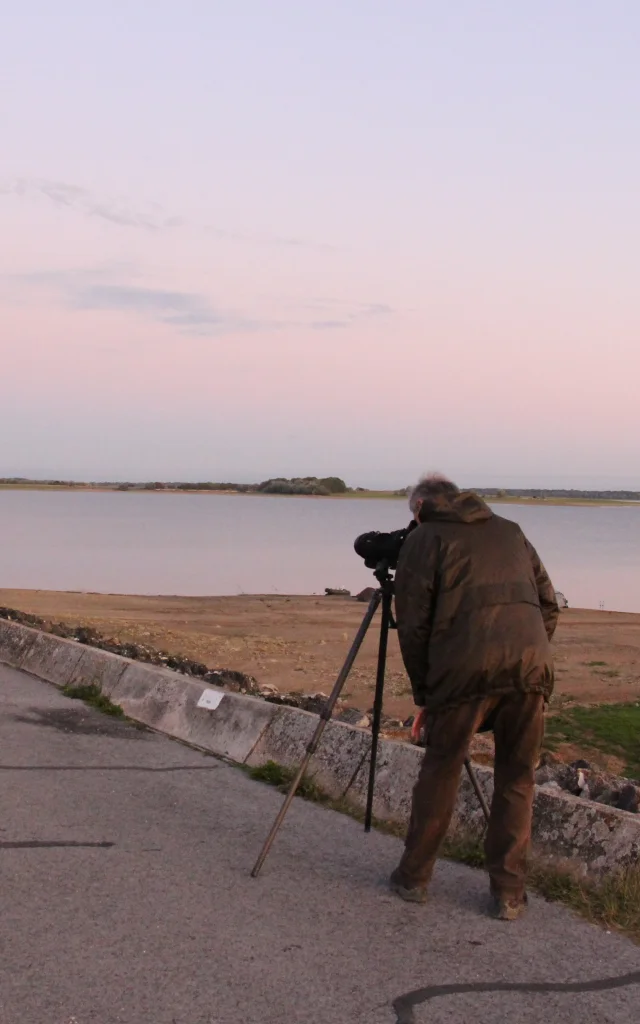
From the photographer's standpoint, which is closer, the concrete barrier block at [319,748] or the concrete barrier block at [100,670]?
the concrete barrier block at [319,748]

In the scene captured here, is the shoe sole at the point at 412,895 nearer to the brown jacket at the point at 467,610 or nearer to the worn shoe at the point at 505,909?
the worn shoe at the point at 505,909

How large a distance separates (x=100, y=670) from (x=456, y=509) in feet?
19.8

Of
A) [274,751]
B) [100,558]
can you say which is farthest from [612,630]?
[100,558]

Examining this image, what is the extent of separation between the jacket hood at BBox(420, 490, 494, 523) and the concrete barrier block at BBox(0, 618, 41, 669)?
7.84 metres

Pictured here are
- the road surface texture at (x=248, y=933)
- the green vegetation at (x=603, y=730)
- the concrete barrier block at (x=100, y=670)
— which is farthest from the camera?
the green vegetation at (x=603, y=730)

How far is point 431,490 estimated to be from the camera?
5.38 meters

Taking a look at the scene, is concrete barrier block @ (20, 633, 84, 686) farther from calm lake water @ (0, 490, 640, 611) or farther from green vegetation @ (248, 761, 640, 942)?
calm lake water @ (0, 490, 640, 611)

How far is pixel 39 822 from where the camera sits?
6.21m

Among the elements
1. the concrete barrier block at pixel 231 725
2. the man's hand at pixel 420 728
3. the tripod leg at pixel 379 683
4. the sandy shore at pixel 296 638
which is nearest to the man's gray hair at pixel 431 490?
the tripod leg at pixel 379 683

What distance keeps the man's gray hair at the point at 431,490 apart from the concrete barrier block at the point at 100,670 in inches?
211

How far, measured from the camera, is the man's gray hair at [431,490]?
534cm

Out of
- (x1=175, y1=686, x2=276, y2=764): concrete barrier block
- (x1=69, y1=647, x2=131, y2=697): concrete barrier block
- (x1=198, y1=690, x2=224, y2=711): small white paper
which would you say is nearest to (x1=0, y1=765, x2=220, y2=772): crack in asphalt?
(x1=175, y1=686, x2=276, y2=764): concrete barrier block

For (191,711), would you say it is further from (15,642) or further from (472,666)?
(15,642)

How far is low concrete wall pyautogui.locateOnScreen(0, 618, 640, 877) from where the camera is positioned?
5.59 m
